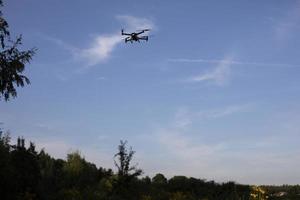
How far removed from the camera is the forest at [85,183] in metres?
25.8

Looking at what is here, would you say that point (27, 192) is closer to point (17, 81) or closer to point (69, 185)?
point (17, 81)

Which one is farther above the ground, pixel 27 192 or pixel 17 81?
pixel 17 81

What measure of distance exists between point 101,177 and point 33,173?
38.1 feet

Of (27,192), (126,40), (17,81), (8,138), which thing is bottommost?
(27,192)

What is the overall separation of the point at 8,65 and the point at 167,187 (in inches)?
779

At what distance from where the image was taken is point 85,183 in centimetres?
3644

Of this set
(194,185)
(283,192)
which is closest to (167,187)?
(194,185)

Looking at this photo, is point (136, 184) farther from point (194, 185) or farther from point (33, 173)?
point (33, 173)

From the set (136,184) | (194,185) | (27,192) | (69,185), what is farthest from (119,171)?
(27,192)

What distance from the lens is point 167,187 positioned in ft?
136

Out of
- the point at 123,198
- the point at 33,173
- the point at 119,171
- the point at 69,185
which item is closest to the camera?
the point at 33,173

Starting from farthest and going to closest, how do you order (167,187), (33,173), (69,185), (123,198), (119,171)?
1. (167,187)
2. (119,171)
3. (69,185)
4. (123,198)
5. (33,173)

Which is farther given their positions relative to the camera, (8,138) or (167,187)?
(167,187)

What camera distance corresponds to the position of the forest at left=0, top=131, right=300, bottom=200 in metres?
25.8
